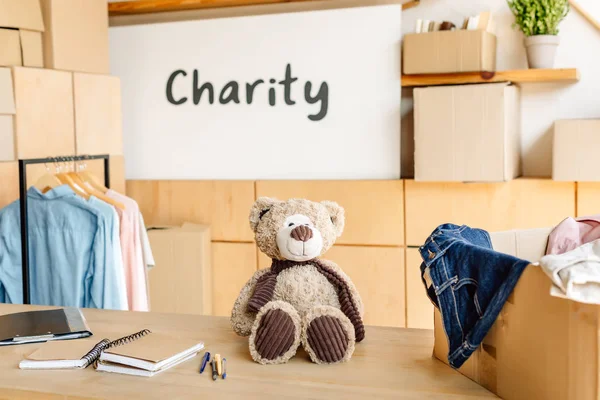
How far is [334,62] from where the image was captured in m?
3.23

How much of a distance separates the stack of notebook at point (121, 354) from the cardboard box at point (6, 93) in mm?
1619

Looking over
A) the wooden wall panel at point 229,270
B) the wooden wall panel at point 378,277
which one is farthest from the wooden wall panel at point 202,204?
the wooden wall panel at point 378,277

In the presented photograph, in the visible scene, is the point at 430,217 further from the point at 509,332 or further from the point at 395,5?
the point at 509,332

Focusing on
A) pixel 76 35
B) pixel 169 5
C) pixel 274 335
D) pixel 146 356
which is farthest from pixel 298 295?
pixel 169 5

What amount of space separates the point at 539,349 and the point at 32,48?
105 inches

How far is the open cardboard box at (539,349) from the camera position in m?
0.97

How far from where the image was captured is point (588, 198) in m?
2.85

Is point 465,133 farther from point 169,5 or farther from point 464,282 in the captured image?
point 464,282

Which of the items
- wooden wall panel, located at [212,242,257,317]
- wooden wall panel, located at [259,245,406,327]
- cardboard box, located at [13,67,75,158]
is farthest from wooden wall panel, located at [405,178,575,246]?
cardboard box, located at [13,67,75,158]

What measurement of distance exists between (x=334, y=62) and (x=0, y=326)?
207cm

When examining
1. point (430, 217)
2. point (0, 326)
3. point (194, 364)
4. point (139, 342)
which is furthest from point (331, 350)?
point (430, 217)

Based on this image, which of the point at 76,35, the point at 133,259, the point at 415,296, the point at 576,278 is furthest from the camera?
the point at 76,35

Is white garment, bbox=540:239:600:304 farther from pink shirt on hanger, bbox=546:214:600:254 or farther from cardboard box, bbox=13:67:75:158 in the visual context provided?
cardboard box, bbox=13:67:75:158

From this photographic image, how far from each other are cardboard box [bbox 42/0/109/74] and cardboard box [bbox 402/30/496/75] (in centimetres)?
150
